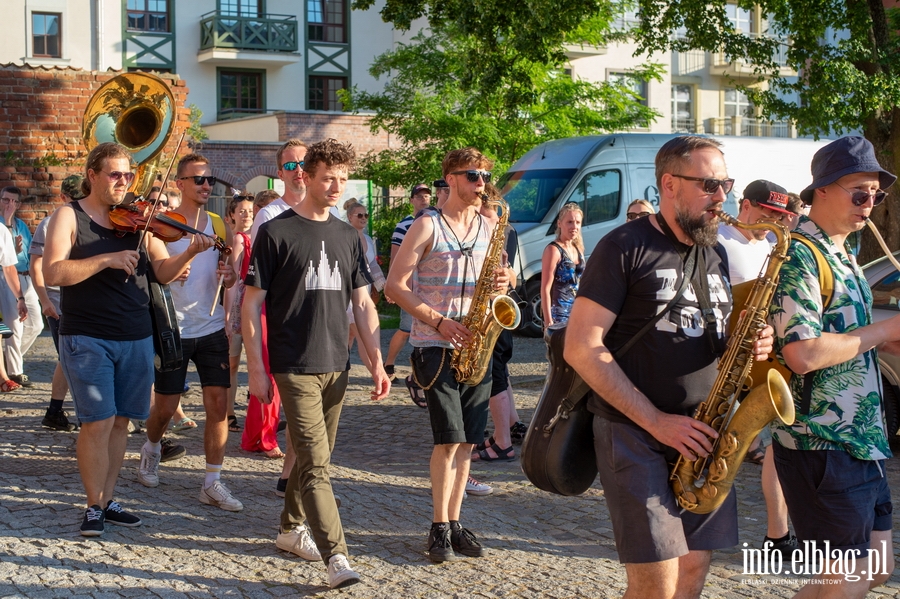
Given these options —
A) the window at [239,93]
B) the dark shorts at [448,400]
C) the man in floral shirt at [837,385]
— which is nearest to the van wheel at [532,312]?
the dark shorts at [448,400]

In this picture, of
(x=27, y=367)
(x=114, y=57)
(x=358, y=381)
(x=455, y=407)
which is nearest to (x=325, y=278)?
(x=455, y=407)

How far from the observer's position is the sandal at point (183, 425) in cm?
820

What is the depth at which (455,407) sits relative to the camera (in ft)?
16.9

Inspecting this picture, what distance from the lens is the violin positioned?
18.0 feet

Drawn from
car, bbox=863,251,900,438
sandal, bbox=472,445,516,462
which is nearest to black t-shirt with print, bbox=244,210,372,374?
sandal, bbox=472,445,516,462

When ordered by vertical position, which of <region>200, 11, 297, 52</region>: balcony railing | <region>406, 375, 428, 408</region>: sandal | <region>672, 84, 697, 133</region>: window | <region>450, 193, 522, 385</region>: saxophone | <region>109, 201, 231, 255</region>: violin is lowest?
<region>406, 375, 428, 408</region>: sandal

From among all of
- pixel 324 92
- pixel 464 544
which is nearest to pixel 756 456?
pixel 464 544

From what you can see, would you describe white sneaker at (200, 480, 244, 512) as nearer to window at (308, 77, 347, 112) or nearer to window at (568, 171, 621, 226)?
window at (568, 171, 621, 226)

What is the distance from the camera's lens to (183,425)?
27.1 ft

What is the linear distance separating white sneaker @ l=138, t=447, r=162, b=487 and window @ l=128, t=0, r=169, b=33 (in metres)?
30.1

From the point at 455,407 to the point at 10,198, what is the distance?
22.9ft

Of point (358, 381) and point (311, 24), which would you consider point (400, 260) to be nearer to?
point (358, 381)

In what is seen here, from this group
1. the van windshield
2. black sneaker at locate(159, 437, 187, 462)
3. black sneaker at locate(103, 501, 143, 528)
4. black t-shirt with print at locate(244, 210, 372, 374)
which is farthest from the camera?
the van windshield

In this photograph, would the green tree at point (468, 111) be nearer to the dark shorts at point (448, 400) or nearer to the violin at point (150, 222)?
the violin at point (150, 222)
